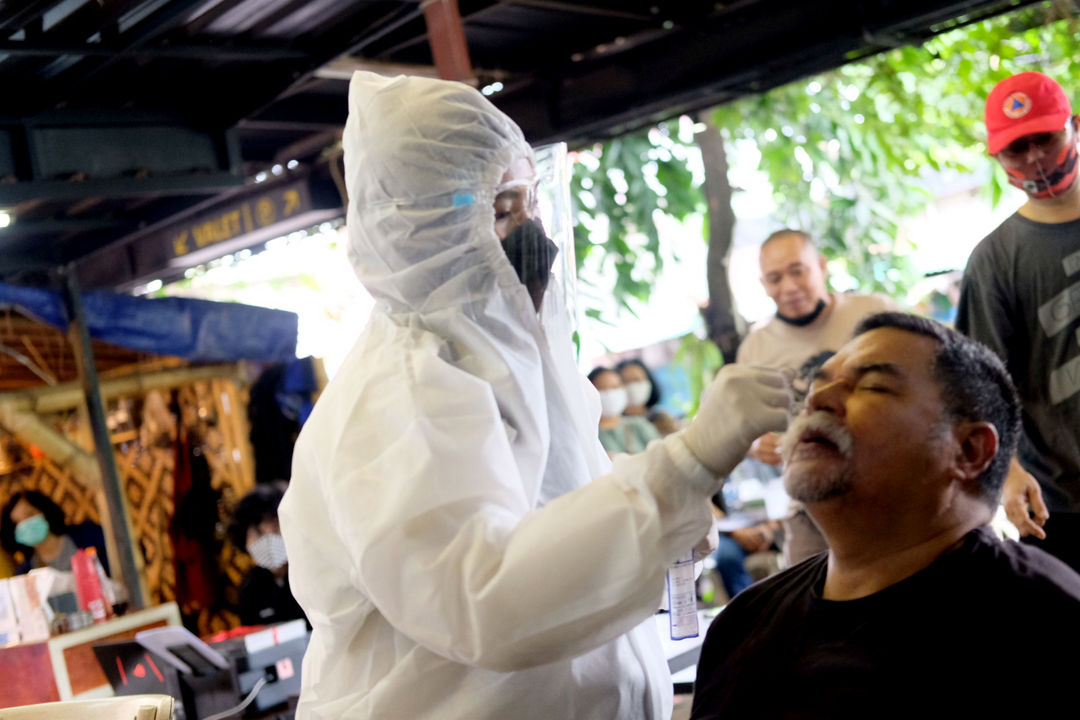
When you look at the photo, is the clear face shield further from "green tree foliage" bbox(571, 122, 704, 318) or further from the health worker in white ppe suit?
"green tree foliage" bbox(571, 122, 704, 318)

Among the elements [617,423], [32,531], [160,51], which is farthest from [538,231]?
[32,531]

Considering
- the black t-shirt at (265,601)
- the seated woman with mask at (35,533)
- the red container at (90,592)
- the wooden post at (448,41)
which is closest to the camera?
the wooden post at (448,41)

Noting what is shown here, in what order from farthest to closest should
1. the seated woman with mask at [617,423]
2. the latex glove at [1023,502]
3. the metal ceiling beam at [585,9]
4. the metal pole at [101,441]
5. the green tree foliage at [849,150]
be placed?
the metal pole at [101,441] → the seated woman with mask at [617,423] → the green tree foliage at [849,150] → the metal ceiling beam at [585,9] → the latex glove at [1023,502]

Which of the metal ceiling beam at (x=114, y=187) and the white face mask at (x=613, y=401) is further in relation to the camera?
the white face mask at (x=613, y=401)

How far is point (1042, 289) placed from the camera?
2.74 meters

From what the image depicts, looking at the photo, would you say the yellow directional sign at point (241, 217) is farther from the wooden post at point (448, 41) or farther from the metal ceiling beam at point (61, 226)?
the wooden post at point (448, 41)

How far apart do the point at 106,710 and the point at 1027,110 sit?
8.05ft

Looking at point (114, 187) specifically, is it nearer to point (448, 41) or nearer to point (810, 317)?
point (448, 41)

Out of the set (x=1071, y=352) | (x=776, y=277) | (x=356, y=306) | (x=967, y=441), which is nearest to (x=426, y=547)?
Result: (x=967, y=441)

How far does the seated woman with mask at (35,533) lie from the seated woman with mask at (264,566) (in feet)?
4.24

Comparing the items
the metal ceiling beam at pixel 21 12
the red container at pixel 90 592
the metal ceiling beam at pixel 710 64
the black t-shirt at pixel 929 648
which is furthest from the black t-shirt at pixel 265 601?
the black t-shirt at pixel 929 648

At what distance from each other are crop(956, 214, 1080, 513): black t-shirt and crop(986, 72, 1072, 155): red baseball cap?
0.22m

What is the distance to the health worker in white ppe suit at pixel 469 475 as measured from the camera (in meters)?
1.38

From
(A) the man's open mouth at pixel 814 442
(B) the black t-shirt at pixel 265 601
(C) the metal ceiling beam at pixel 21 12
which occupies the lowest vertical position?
(B) the black t-shirt at pixel 265 601
